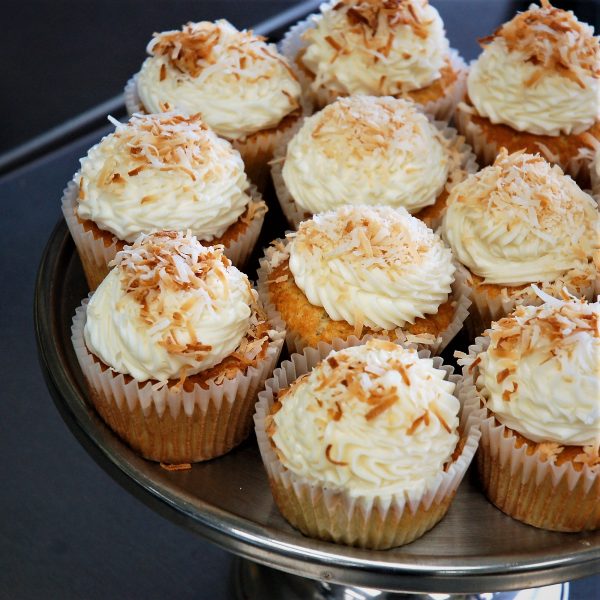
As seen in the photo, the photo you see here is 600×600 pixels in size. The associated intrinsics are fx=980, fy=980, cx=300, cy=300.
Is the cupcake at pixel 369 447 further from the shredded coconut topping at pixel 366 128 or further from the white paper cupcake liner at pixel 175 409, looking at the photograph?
the shredded coconut topping at pixel 366 128

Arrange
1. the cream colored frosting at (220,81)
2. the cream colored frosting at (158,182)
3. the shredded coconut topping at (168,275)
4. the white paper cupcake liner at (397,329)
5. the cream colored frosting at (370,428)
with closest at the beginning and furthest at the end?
the cream colored frosting at (370,428)
the shredded coconut topping at (168,275)
the white paper cupcake liner at (397,329)
the cream colored frosting at (158,182)
the cream colored frosting at (220,81)

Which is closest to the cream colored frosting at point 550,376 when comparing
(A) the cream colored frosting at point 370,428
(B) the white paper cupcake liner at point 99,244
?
(A) the cream colored frosting at point 370,428

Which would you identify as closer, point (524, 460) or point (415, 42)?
point (524, 460)

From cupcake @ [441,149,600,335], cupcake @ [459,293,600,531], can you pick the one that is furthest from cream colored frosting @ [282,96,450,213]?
cupcake @ [459,293,600,531]

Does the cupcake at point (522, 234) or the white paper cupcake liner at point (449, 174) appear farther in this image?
the white paper cupcake liner at point (449, 174)

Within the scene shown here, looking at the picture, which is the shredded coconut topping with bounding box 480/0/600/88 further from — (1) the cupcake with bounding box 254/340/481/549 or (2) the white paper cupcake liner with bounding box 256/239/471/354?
(1) the cupcake with bounding box 254/340/481/549

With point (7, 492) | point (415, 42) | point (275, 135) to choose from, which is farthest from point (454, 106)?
point (7, 492)

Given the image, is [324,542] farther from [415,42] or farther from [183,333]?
[415,42]

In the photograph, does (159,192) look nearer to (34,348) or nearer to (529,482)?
(529,482)
